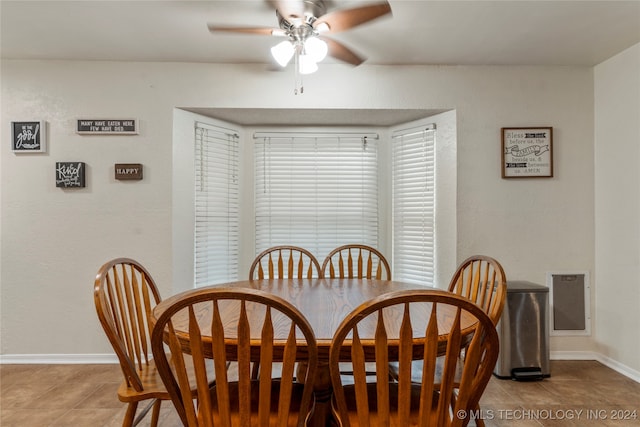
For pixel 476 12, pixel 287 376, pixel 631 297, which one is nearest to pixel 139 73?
pixel 476 12

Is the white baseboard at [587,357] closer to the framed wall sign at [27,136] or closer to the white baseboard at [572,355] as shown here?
the white baseboard at [572,355]

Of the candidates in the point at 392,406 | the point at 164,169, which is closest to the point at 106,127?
the point at 164,169

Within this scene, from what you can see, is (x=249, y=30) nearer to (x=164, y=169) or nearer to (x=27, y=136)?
(x=164, y=169)

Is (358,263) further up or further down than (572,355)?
further up

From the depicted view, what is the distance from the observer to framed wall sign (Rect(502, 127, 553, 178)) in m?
2.98

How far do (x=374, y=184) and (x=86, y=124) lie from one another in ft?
8.25

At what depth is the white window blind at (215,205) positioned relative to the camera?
10.4 feet

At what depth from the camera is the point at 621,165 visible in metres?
2.74

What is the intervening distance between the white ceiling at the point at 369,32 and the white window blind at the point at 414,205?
73 centimetres

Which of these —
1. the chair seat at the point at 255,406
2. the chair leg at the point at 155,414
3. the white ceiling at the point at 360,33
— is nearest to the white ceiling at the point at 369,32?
the white ceiling at the point at 360,33

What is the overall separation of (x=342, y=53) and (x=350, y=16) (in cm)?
43

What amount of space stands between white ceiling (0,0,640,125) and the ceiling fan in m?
0.14

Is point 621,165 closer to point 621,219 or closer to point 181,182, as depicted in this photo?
point 621,219

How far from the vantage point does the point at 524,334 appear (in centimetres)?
263
